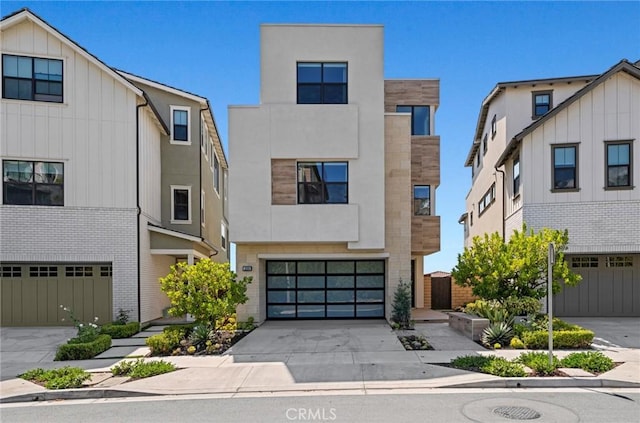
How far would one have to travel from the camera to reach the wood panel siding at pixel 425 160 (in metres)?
18.5

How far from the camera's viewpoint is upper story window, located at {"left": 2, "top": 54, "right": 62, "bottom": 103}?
14820 mm

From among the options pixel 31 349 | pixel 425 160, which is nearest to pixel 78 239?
pixel 31 349

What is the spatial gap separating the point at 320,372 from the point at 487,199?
17.0 meters

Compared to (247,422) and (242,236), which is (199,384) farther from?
(242,236)

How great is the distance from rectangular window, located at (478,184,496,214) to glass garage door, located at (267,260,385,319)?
26.8 feet

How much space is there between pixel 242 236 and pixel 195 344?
419 cm

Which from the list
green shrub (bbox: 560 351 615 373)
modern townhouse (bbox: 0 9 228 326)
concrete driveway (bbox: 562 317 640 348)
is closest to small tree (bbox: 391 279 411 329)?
concrete driveway (bbox: 562 317 640 348)

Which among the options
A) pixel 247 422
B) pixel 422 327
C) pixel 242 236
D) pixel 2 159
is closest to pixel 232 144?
pixel 242 236

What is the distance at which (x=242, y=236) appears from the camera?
15.0m

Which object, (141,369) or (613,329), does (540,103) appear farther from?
(141,369)

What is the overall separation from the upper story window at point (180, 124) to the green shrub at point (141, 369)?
11950 millimetres

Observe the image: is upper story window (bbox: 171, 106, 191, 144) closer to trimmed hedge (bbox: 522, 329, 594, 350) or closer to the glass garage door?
the glass garage door

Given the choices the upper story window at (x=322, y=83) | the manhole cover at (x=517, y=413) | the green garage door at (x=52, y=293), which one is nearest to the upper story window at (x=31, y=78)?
the green garage door at (x=52, y=293)

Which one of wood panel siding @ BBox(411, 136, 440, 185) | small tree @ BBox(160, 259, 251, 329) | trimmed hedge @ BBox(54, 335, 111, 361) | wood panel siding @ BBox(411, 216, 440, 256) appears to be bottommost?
trimmed hedge @ BBox(54, 335, 111, 361)
